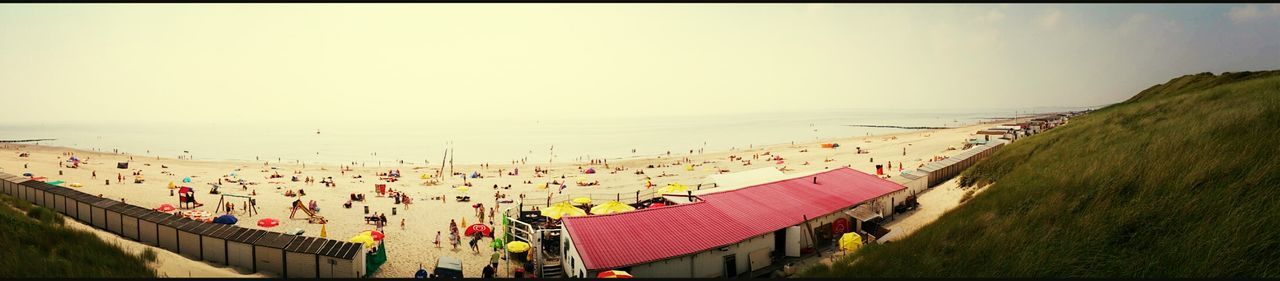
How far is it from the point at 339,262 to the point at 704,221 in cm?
1045

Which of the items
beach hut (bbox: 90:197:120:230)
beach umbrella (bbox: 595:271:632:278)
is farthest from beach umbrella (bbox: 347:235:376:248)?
beach umbrella (bbox: 595:271:632:278)

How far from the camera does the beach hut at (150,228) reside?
1395 cm

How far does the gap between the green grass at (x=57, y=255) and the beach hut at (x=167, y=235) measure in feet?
12.1

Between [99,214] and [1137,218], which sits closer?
[1137,218]

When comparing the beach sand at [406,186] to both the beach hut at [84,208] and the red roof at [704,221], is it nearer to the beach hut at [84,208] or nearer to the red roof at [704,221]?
the red roof at [704,221]

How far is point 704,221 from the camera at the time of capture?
602 inches

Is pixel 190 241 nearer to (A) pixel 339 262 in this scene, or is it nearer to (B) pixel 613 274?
(A) pixel 339 262

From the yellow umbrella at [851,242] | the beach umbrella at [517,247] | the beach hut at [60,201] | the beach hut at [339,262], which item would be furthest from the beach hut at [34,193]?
the yellow umbrella at [851,242]

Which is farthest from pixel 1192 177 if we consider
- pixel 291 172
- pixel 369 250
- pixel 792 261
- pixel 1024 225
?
pixel 291 172

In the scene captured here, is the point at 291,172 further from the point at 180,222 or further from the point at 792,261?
the point at 792,261

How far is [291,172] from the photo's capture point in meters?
48.1

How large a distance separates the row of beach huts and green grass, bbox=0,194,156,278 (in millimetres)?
2857

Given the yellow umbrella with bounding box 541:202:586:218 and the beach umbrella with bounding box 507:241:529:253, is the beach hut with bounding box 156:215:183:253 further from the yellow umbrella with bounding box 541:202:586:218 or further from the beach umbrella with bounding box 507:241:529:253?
the yellow umbrella with bounding box 541:202:586:218

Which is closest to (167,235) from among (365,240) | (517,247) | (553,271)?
(365,240)
